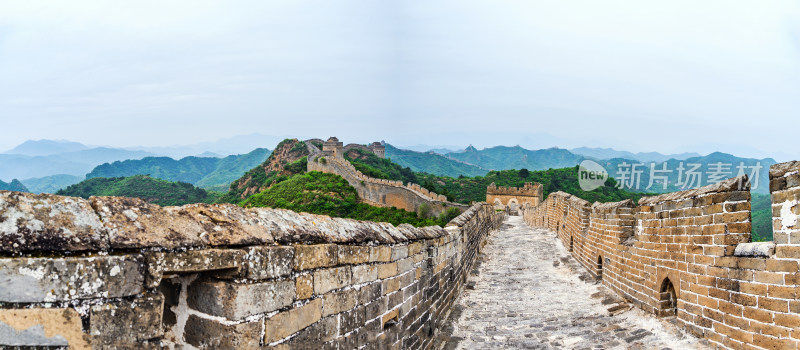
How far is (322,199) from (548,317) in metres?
46.1

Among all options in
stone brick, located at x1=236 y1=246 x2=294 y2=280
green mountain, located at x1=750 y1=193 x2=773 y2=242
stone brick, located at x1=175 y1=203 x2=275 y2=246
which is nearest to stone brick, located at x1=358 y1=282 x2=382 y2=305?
stone brick, located at x1=236 y1=246 x2=294 y2=280

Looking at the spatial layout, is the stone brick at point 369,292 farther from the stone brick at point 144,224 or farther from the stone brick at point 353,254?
the stone brick at point 144,224

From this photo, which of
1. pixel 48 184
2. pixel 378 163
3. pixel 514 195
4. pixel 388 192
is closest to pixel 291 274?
pixel 388 192

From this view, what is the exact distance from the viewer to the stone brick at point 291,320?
2730 mm

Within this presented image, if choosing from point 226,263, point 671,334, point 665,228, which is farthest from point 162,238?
point 665,228

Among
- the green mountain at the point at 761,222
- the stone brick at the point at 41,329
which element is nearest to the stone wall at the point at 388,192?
the green mountain at the point at 761,222

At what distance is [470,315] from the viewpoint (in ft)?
24.8

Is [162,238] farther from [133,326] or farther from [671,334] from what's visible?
[671,334]

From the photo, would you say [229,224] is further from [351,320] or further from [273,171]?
[273,171]

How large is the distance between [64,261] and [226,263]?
715mm

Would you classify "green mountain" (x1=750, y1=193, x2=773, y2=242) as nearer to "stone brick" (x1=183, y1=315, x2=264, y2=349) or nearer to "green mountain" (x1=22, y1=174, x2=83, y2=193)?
"stone brick" (x1=183, y1=315, x2=264, y2=349)

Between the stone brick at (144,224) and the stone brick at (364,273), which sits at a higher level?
the stone brick at (144,224)

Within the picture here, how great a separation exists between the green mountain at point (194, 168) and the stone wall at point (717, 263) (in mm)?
136229

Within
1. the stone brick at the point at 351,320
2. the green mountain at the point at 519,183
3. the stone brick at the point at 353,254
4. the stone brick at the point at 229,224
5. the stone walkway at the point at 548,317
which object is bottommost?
the stone walkway at the point at 548,317
